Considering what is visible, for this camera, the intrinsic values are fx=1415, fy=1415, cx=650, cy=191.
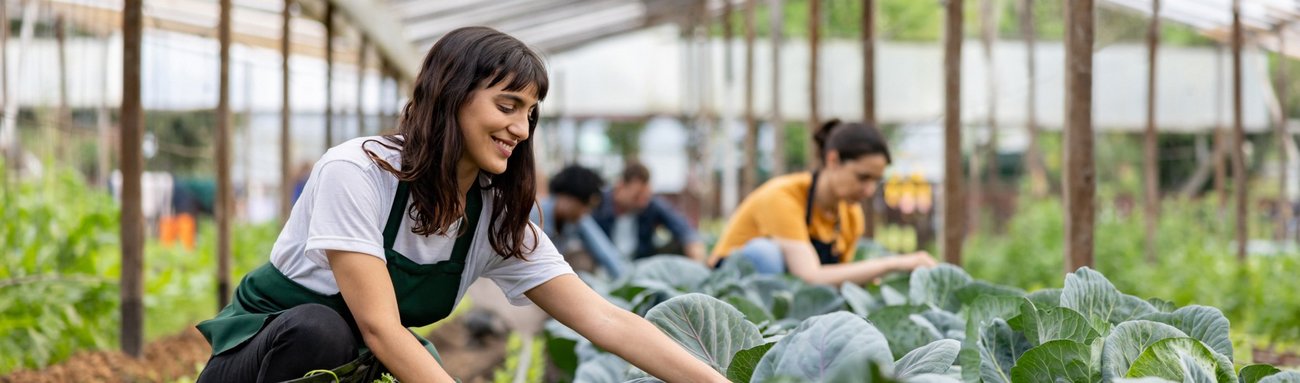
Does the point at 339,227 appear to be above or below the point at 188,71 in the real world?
below

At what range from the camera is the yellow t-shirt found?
5.43 meters

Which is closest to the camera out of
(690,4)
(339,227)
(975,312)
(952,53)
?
(339,227)

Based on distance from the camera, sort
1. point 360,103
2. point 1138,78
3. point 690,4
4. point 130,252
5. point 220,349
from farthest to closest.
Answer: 1. point 1138,78
2. point 690,4
3. point 360,103
4. point 130,252
5. point 220,349

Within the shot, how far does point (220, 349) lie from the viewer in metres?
2.66

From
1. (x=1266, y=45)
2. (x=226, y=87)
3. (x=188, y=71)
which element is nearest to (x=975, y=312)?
(x=226, y=87)

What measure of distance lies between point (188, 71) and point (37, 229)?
861cm

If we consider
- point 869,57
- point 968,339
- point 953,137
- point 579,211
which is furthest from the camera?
point 869,57

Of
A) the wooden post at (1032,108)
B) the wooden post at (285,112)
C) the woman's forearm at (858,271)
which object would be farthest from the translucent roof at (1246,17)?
the woman's forearm at (858,271)

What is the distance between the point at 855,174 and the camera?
5211 millimetres

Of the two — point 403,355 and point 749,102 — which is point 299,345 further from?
point 749,102

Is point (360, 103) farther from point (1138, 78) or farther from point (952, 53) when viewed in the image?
point (1138, 78)

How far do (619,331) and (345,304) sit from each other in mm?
515

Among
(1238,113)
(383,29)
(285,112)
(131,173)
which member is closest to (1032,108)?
(1238,113)

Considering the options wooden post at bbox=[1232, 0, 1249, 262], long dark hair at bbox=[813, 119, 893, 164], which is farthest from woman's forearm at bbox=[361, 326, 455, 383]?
wooden post at bbox=[1232, 0, 1249, 262]
